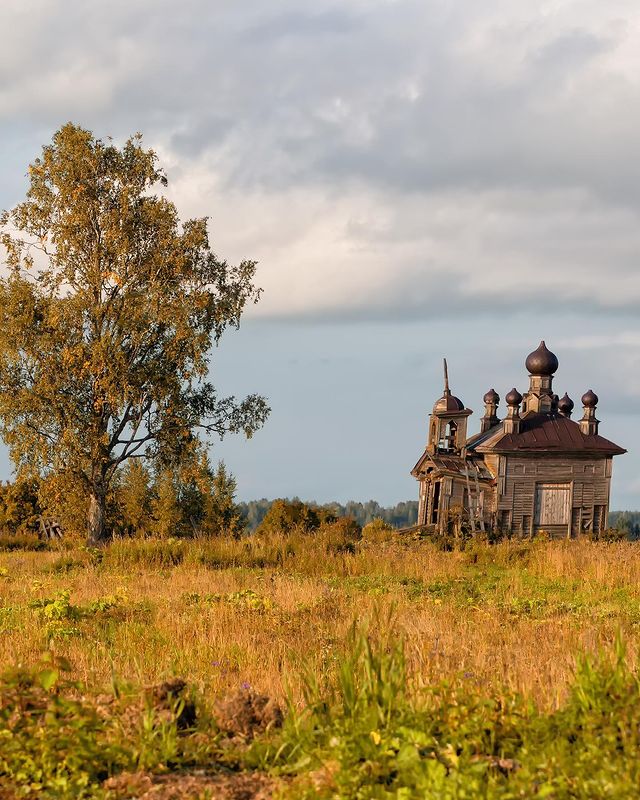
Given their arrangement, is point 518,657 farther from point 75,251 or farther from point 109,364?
point 75,251

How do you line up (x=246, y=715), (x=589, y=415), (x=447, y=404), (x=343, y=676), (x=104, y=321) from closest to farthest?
(x=343, y=676) → (x=246, y=715) → (x=104, y=321) → (x=447, y=404) → (x=589, y=415)

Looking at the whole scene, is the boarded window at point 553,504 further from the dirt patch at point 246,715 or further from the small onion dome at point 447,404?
the dirt patch at point 246,715

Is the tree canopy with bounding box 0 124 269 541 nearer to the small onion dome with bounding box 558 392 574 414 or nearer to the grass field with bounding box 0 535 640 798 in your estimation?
the grass field with bounding box 0 535 640 798

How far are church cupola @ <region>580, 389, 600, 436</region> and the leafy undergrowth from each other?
46.3 metres

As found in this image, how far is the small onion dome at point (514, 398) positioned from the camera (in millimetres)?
49250

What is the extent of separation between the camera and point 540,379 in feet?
170

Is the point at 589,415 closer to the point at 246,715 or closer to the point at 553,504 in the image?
the point at 553,504

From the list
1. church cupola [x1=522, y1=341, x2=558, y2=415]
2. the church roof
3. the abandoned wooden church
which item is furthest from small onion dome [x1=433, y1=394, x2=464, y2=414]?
church cupola [x1=522, y1=341, x2=558, y2=415]

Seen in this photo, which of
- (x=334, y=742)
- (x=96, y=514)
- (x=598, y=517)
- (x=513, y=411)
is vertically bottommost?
(x=334, y=742)

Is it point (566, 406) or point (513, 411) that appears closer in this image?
point (513, 411)

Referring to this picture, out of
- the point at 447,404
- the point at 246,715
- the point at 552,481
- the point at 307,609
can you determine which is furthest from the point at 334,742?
the point at 552,481

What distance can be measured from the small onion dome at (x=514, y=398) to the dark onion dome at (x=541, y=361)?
2.73m

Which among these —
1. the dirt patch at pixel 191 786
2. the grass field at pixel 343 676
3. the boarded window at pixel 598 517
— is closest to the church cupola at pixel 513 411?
the boarded window at pixel 598 517

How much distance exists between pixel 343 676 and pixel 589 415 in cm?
4750
